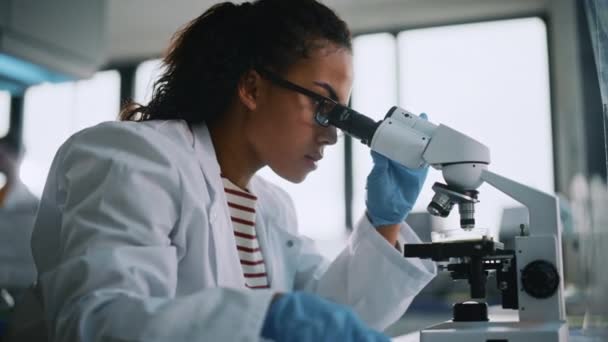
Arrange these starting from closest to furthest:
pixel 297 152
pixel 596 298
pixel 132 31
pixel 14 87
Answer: pixel 297 152, pixel 596 298, pixel 14 87, pixel 132 31

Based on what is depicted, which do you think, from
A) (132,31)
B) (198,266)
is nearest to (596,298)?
(198,266)

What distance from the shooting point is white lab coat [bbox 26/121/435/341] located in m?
0.85

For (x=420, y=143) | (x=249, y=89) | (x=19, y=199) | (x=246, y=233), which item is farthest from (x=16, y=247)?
(x=420, y=143)

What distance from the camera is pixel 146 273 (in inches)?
38.8

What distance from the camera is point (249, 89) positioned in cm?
148

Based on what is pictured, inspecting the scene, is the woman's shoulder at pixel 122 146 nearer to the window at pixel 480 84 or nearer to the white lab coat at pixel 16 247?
the white lab coat at pixel 16 247

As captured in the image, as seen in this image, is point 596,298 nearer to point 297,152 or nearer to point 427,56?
point 297,152

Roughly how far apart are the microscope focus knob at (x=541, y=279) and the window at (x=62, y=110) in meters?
5.12

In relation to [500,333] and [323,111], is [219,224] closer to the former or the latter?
[323,111]

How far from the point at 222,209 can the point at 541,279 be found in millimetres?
625

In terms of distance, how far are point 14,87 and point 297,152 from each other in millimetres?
2769

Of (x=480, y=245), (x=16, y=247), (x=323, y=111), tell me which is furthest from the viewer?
(x=16, y=247)

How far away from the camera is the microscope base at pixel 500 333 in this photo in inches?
38.4

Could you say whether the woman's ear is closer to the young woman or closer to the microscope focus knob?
the young woman
